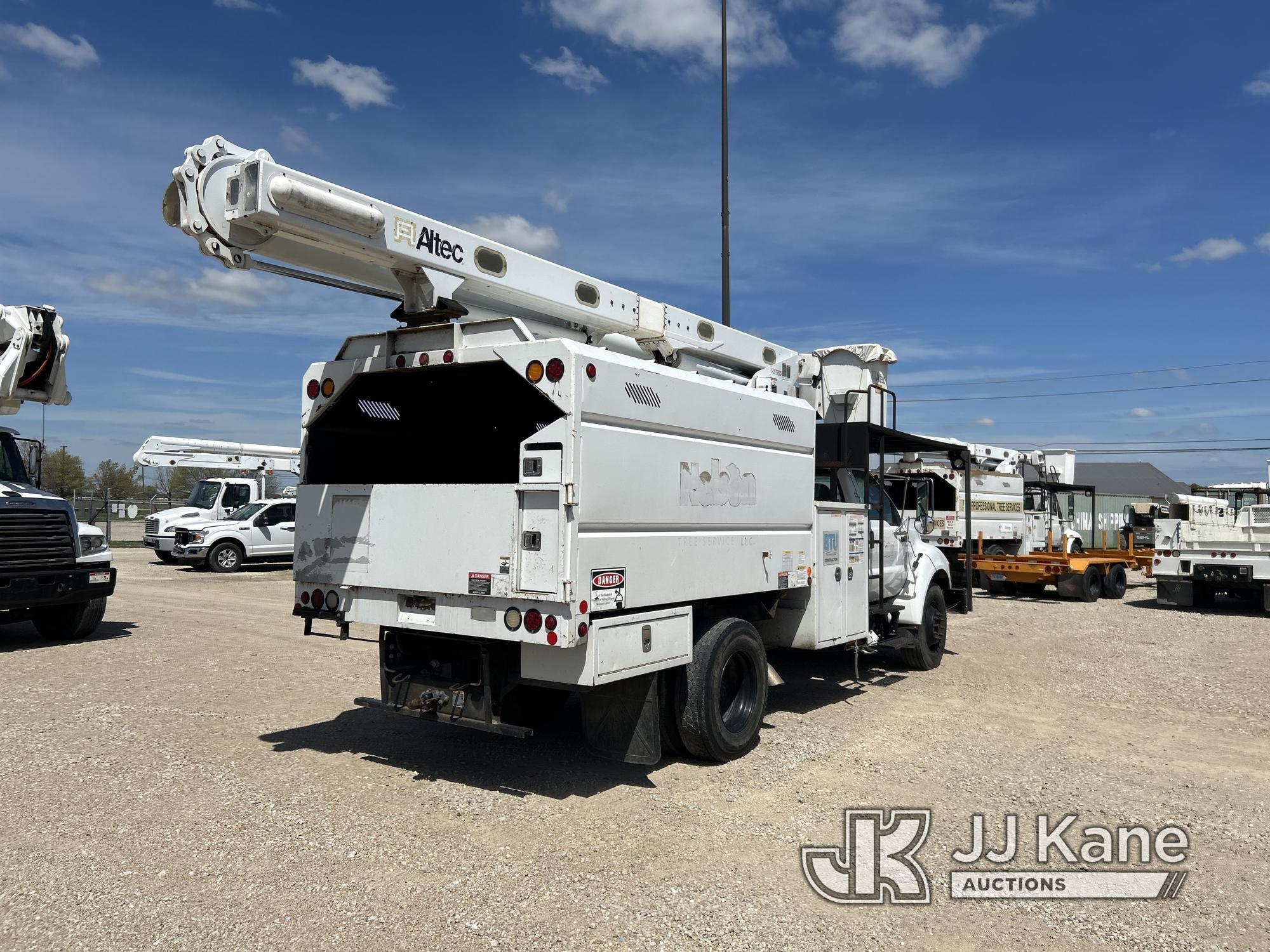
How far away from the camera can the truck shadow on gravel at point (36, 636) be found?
10828 millimetres

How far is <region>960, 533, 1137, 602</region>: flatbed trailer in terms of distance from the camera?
17906 millimetres

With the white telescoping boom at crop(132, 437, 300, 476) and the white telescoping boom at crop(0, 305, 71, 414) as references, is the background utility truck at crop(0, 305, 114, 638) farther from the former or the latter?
the white telescoping boom at crop(132, 437, 300, 476)

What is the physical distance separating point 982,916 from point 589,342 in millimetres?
A: 4462

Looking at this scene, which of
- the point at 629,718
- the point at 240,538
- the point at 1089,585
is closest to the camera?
the point at 629,718

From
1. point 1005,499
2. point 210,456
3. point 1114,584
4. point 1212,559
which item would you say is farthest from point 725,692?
point 210,456

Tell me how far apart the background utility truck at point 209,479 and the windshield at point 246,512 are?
0.42m

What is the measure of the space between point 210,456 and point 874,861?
87.4ft

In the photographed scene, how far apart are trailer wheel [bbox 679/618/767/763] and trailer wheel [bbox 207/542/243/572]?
18.0m

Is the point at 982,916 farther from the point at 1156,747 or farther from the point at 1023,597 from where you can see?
the point at 1023,597

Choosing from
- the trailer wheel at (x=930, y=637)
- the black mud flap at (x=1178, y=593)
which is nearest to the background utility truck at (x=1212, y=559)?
the black mud flap at (x=1178, y=593)

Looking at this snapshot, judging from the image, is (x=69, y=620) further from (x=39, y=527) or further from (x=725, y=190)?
(x=725, y=190)

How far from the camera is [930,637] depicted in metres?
10.1

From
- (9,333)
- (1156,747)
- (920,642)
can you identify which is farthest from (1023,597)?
(9,333)

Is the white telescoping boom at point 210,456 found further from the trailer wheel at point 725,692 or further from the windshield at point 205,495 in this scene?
the trailer wheel at point 725,692
